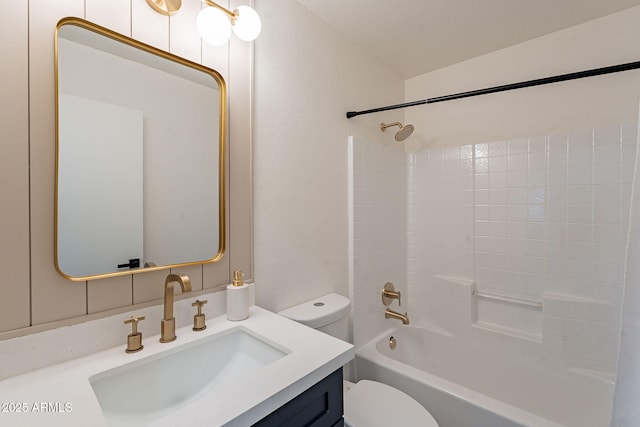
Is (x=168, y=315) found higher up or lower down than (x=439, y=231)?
lower down

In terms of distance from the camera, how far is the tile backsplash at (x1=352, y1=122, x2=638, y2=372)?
1581mm

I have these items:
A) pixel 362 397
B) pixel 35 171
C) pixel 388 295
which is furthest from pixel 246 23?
pixel 388 295

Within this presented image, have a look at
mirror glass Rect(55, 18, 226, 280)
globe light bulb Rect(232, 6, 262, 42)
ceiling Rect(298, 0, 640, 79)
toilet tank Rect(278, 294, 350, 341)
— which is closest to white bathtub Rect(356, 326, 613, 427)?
toilet tank Rect(278, 294, 350, 341)

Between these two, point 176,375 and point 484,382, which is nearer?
point 176,375

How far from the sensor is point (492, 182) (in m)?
1.94

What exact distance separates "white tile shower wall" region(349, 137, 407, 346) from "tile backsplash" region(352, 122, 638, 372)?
0.01 m

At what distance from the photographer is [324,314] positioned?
1328 millimetres

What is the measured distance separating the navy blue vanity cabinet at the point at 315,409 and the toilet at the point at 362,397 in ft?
1.49

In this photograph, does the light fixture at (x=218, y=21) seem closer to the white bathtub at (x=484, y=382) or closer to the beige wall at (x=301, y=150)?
the beige wall at (x=301, y=150)

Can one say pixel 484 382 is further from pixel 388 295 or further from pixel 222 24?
pixel 222 24

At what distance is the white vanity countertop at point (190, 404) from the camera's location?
1.82 ft

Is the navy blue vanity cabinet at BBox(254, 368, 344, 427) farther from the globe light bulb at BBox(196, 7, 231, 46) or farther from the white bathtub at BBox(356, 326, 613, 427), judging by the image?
the globe light bulb at BBox(196, 7, 231, 46)

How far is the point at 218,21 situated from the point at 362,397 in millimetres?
1598

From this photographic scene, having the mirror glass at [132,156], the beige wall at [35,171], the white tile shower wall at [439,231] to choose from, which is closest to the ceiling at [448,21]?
the white tile shower wall at [439,231]
